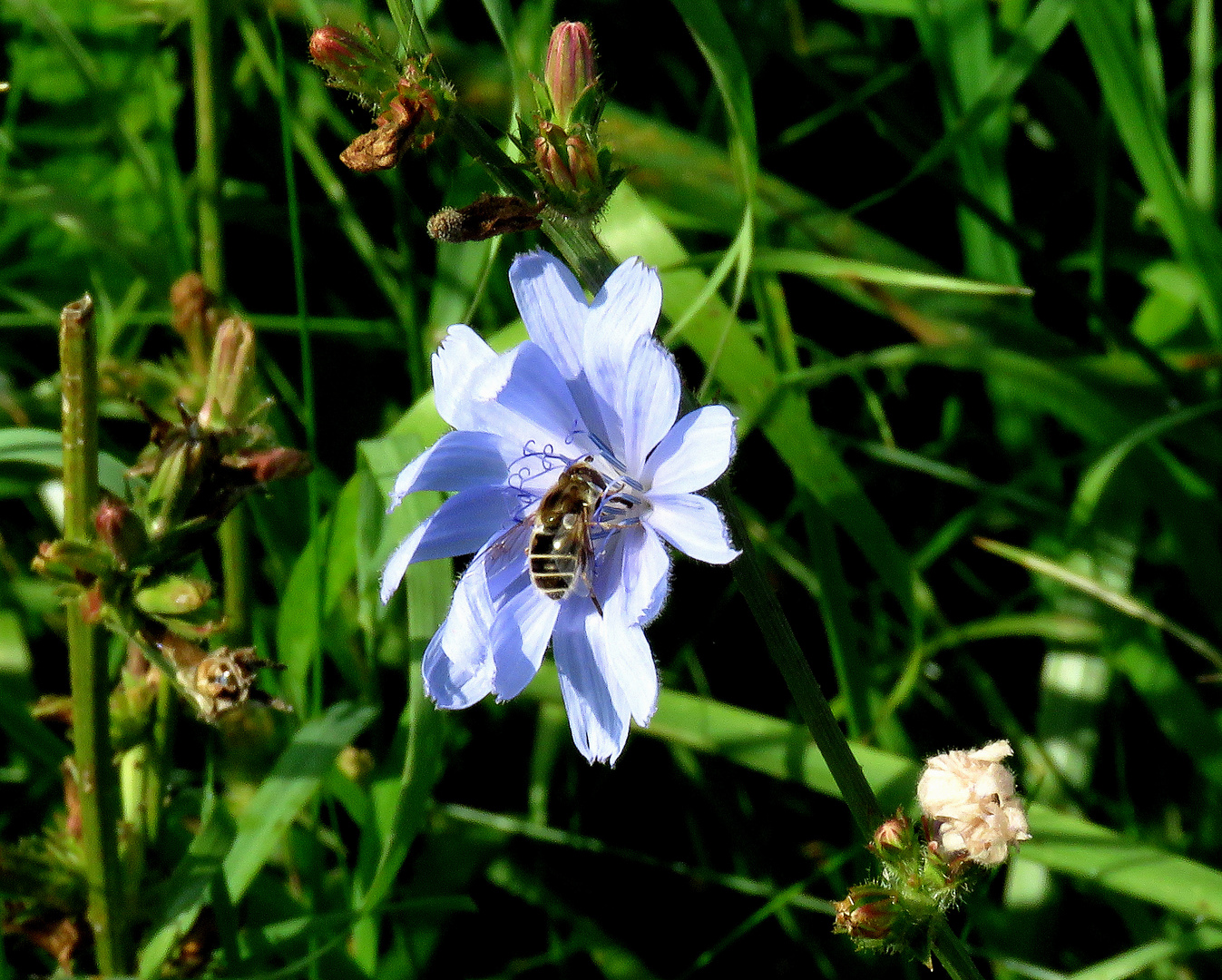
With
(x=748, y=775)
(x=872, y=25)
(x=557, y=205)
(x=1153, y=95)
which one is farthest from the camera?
(x=872, y=25)

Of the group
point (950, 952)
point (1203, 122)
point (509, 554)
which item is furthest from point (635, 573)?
point (1203, 122)

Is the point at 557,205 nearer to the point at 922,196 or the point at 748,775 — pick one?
the point at 748,775

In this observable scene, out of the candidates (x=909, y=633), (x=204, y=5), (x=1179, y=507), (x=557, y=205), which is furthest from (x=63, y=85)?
(x=1179, y=507)

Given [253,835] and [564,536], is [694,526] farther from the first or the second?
[253,835]

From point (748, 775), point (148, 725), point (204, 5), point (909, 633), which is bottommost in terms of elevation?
point (748, 775)

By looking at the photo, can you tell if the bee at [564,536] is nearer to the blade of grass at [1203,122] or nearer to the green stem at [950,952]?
the green stem at [950,952]

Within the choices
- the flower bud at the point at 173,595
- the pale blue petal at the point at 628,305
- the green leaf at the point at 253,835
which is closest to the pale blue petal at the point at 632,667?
the pale blue petal at the point at 628,305
